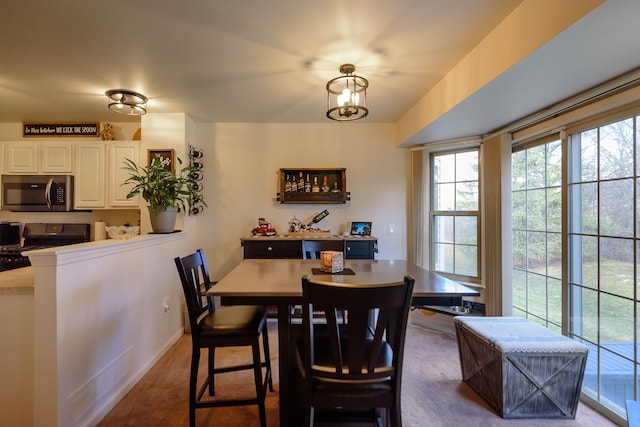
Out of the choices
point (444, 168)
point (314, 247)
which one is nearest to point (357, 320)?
point (314, 247)

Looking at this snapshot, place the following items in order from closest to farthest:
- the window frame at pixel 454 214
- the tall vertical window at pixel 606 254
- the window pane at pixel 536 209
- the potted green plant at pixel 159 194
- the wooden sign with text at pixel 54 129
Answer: the tall vertical window at pixel 606 254 → the window pane at pixel 536 209 → the potted green plant at pixel 159 194 → the window frame at pixel 454 214 → the wooden sign with text at pixel 54 129

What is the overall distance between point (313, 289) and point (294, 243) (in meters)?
2.15

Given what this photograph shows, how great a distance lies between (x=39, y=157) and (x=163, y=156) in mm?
1489

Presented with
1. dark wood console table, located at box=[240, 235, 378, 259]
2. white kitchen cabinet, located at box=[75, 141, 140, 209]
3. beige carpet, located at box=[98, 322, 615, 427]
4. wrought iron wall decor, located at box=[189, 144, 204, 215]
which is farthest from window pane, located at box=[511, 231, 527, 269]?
white kitchen cabinet, located at box=[75, 141, 140, 209]

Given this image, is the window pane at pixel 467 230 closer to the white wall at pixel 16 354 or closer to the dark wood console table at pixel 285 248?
the dark wood console table at pixel 285 248

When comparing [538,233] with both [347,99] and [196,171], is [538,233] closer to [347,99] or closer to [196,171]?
[347,99]

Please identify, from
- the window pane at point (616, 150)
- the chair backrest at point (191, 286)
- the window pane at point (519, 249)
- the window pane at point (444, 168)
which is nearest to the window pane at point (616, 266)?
Answer: the window pane at point (616, 150)

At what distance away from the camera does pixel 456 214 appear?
328cm

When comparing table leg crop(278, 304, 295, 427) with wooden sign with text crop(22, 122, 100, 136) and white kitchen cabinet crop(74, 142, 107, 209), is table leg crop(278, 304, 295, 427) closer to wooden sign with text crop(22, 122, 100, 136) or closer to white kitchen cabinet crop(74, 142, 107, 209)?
white kitchen cabinet crop(74, 142, 107, 209)

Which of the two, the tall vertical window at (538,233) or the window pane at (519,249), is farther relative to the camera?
the window pane at (519,249)

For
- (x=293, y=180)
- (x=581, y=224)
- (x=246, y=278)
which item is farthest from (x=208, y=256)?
(x=581, y=224)

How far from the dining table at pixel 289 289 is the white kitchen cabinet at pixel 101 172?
2311 mm

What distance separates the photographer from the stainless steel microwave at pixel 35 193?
3203mm

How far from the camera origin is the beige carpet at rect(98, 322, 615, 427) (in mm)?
1787
